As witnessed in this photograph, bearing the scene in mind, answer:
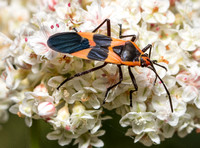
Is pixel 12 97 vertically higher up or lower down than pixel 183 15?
lower down

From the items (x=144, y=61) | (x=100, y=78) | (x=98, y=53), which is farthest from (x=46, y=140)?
(x=144, y=61)

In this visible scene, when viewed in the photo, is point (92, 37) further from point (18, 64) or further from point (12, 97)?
point (12, 97)

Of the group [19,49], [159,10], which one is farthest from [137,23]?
[19,49]

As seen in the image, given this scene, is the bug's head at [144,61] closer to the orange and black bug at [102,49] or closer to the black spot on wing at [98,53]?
the orange and black bug at [102,49]

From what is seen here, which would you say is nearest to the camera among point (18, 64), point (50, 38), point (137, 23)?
point (50, 38)

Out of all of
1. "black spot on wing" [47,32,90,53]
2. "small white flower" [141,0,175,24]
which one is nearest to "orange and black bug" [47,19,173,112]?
"black spot on wing" [47,32,90,53]

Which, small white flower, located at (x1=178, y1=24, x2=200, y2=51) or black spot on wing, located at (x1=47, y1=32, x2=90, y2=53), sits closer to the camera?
black spot on wing, located at (x1=47, y1=32, x2=90, y2=53)

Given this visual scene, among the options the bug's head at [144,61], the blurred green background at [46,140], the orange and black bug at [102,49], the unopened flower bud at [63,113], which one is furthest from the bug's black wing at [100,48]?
the blurred green background at [46,140]

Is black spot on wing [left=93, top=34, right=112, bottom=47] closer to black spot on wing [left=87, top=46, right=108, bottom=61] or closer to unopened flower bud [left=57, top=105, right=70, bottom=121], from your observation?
black spot on wing [left=87, top=46, right=108, bottom=61]

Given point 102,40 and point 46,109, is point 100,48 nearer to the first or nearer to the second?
point 102,40
